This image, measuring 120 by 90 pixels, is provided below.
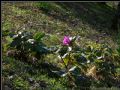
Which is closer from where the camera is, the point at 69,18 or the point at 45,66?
the point at 45,66

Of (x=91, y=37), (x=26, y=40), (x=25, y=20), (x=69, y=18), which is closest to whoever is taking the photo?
(x=26, y=40)

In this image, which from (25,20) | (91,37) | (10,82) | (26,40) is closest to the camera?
(10,82)

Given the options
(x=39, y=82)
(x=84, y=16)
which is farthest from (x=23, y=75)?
(x=84, y=16)

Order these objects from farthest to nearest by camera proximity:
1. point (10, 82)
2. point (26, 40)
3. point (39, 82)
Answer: point (26, 40) → point (39, 82) → point (10, 82)

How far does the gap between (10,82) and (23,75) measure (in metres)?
0.82

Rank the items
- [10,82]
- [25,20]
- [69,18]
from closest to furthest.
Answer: [10,82], [25,20], [69,18]

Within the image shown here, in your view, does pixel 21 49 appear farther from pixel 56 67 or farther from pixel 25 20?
pixel 25 20

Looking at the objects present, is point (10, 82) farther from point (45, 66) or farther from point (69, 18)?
point (69, 18)

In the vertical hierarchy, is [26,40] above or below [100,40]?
above

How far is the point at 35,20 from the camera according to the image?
15.5 meters

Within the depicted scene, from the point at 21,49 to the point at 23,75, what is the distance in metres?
1.05

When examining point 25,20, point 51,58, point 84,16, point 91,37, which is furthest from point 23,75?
point 84,16

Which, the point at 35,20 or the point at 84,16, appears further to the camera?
the point at 84,16

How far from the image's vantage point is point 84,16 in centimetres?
1962
